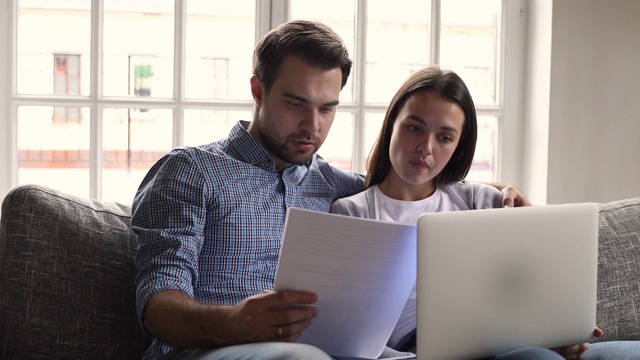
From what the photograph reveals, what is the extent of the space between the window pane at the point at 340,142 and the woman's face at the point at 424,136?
2.85 feet

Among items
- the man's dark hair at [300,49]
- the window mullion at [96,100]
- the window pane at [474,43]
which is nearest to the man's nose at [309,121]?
the man's dark hair at [300,49]

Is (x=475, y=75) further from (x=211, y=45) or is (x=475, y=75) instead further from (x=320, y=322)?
(x=320, y=322)

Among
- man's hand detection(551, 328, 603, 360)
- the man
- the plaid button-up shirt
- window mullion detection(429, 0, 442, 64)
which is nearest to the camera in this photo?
the man

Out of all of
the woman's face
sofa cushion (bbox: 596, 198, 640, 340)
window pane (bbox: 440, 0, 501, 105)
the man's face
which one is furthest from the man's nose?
window pane (bbox: 440, 0, 501, 105)

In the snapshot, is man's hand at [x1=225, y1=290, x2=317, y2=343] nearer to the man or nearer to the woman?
the man

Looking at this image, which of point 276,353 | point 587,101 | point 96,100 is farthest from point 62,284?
point 587,101

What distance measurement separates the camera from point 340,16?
114 inches

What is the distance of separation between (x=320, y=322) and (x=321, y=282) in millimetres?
113

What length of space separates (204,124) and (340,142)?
0.47 meters

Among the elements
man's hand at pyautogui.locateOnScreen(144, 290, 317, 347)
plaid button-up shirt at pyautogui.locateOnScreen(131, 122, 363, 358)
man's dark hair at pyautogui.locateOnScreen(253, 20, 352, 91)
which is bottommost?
man's hand at pyautogui.locateOnScreen(144, 290, 317, 347)

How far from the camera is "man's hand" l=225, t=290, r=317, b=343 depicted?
1499mm

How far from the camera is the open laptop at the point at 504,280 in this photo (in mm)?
1526

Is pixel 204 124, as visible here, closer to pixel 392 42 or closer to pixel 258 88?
pixel 392 42

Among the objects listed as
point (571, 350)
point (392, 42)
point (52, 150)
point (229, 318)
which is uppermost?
point (392, 42)
